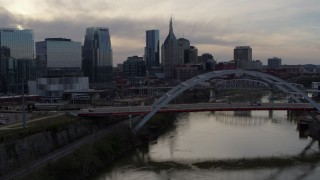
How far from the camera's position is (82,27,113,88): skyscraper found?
242 feet

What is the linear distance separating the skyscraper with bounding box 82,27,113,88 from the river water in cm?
3993

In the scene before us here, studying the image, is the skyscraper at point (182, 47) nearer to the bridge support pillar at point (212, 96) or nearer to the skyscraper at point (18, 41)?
the bridge support pillar at point (212, 96)

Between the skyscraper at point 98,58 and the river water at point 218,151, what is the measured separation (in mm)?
39926

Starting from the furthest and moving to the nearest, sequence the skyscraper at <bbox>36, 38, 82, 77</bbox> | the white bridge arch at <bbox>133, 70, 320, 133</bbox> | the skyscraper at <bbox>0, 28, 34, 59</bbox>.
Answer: the skyscraper at <bbox>36, 38, 82, 77</bbox>, the skyscraper at <bbox>0, 28, 34, 59</bbox>, the white bridge arch at <bbox>133, 70, 320, 133</bbox>

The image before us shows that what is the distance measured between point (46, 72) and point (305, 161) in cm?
5011

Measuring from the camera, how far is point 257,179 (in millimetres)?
19062

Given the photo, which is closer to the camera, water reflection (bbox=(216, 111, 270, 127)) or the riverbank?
the riverbank

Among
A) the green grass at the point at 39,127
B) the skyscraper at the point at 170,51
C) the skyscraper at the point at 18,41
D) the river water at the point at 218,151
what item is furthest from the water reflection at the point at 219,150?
the skyscraper at the point at 170,51

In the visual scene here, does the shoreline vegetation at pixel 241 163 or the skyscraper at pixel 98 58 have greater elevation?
the skyscraper at pixel 98 58

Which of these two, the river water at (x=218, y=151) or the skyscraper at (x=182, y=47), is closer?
the river water at (x=218, y=151)

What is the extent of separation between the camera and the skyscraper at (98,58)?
242 feet

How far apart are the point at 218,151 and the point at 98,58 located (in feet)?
177

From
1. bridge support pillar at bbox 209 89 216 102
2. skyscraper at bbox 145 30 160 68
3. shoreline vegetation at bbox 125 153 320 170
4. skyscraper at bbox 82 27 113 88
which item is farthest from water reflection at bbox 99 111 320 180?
skyscraper at bbox 145 30 160 68

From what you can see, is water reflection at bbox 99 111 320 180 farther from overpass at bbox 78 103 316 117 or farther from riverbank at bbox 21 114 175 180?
overpass at bbox 78 103 316 117
